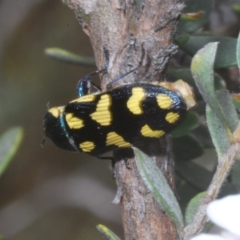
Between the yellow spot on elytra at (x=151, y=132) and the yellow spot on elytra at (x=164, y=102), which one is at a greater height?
the yellow spot on elytra at (x=164, y=102)

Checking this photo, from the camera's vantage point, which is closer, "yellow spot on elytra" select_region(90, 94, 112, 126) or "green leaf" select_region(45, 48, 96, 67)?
"yellow spot on elytra" select_region(90, 94, 112, 126)

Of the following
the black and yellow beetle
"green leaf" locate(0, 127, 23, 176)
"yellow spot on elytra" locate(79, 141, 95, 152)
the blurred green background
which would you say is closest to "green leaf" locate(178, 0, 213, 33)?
the black and yellow beetle

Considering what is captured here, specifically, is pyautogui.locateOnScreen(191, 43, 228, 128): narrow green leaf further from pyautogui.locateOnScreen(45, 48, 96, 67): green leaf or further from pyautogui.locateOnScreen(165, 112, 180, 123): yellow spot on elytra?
→ pyautogui.locateOnScreen(45, 48, 96, 67): green leaf

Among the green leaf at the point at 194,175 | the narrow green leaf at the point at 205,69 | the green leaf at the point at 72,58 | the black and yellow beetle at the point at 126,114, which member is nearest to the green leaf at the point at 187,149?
the green leaf at the point at 194,175

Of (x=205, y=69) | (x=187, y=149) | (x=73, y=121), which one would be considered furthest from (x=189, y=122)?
(x=205, y=69)

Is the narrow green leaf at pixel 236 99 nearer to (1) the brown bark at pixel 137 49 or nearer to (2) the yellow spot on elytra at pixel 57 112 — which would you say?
(1) the brown bark at pixel 137 49

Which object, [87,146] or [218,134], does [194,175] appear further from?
[218,134]
